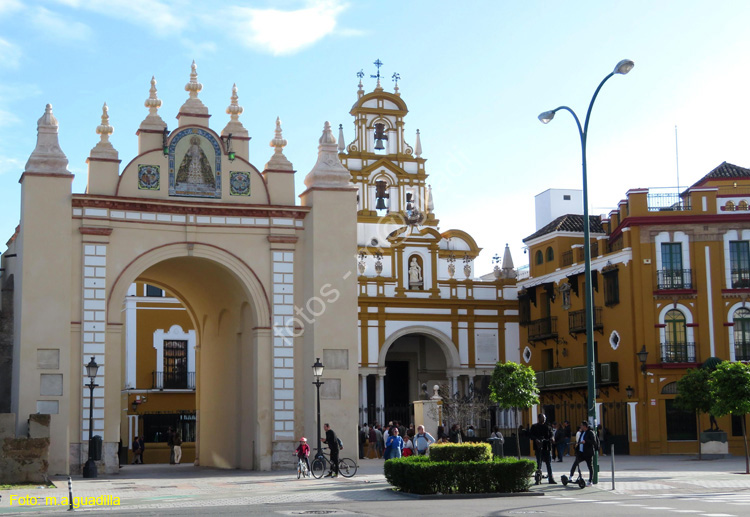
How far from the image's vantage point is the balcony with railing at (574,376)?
4384 cm

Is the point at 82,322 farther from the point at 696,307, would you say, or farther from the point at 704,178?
the point at 704,178

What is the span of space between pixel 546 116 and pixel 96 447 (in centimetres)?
1481

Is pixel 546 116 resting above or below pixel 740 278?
above

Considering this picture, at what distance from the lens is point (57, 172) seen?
29.3 meters

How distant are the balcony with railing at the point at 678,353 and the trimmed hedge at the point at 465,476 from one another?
2205 centimetres

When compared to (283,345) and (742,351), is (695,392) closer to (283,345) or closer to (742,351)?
(742,351)

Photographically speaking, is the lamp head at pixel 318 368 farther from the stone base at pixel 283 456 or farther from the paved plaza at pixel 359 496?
the stone base at pixel 283 456

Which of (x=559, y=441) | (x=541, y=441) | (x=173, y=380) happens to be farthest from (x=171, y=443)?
(x=541, y=441)

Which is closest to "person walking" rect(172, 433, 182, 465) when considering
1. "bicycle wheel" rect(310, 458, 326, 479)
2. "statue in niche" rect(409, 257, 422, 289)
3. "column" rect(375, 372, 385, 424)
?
"column" rect(375, 372, 385, 424)

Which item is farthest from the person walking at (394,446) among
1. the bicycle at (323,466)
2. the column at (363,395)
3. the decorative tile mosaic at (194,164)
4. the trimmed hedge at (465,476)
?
the column at (363,395)

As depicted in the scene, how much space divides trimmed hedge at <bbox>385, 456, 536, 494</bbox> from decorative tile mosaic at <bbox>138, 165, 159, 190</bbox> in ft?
43.2

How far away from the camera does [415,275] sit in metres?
52.1

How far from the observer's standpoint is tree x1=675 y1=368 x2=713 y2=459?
37.1 metres

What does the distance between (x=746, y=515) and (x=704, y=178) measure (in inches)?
1219
